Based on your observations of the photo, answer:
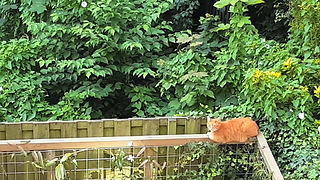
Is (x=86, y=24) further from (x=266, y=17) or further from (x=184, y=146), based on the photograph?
(x=266, y=17)

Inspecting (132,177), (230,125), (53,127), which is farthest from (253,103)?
(53,127)

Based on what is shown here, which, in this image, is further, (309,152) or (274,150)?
(274,150)

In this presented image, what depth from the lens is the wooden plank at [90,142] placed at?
2566mm

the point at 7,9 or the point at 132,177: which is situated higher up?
the point at 7,9

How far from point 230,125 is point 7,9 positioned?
9.46 feet

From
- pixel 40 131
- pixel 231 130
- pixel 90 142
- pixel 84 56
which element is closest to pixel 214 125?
pixel 231 130

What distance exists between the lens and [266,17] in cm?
481

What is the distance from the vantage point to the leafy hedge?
9.06ft

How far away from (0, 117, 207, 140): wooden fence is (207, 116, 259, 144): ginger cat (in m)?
0.33

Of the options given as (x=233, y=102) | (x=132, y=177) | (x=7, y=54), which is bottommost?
(x=132, y=177)

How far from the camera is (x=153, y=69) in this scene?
4.22 meters

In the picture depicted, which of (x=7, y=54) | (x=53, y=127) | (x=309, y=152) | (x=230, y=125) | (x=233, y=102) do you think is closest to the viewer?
(x=309, y=152)

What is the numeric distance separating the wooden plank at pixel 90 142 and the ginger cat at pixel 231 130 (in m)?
0.15

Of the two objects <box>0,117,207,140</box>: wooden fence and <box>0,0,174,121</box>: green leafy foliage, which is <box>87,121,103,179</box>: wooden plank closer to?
<box>0,117,207,140</box>: wooden fence
